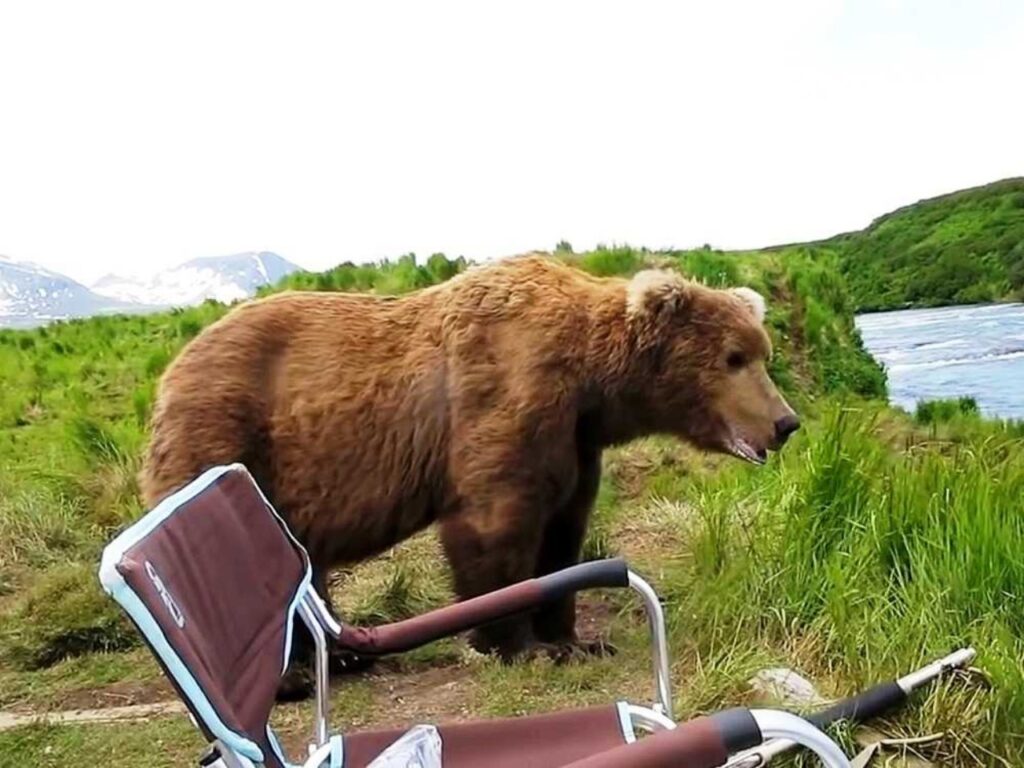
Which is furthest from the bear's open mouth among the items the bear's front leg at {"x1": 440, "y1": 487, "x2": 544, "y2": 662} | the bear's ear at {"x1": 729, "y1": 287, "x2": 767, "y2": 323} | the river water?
the river water

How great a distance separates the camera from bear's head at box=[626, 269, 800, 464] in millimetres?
3906

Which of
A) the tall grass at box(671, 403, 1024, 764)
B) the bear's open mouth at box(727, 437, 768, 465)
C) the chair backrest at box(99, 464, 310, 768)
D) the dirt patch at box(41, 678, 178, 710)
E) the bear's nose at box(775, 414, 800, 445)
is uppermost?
the chair backrest at box(99, 464, 310, 768)

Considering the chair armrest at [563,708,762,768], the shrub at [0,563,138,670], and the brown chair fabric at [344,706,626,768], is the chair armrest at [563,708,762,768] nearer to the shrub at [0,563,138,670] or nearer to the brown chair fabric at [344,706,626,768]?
the brown chair fabric at [344,706,626,768]

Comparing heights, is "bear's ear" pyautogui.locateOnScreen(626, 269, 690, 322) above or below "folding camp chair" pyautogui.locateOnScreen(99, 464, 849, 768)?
above

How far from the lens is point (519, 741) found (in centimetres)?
223

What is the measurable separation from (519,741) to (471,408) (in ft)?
5.90

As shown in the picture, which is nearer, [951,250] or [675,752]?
[675,752]

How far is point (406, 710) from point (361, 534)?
2.05 feet

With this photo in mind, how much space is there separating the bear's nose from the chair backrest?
2066 millimetres

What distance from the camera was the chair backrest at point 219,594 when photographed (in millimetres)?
1556

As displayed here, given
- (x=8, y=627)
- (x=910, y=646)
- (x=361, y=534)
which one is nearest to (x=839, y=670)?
(x=910, y=646)

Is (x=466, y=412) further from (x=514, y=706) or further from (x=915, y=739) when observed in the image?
(x=915, y=739)

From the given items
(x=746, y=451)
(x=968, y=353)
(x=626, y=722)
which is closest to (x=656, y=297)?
(x=746, y=451)

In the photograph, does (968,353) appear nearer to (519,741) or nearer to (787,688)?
(787,688)
